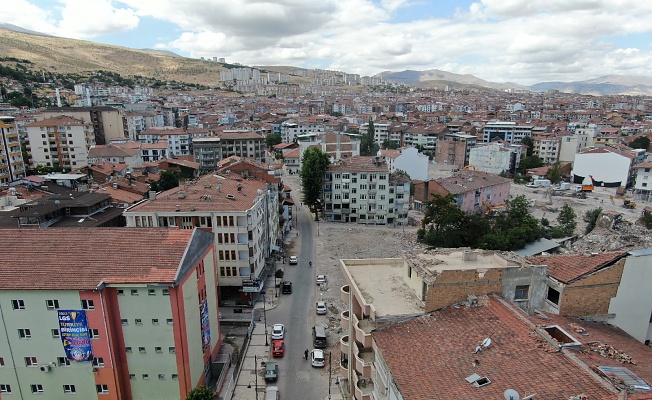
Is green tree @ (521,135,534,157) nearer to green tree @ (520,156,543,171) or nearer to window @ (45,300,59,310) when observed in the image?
green tree @ (520,156,543,171)

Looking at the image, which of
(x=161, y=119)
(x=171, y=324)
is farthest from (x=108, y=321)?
(x=161, y=119)

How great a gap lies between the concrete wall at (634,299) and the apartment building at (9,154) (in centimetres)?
7075

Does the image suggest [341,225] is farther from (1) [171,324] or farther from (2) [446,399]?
(2) [446,399]

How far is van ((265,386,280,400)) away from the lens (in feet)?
72.8

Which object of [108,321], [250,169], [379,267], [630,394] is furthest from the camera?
[250,169]

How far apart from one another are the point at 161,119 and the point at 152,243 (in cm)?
10152

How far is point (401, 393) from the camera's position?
41.4ft

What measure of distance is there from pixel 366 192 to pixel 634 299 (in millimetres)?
37119

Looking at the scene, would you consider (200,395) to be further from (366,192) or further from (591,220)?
(591,220)

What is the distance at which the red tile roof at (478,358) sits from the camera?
471 inches

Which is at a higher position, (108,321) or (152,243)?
(152,243)

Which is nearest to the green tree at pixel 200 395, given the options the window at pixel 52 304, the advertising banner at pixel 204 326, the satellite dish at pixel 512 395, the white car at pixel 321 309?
the advertising banner at pixel 204 326

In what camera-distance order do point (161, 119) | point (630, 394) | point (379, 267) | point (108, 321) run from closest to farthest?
point (630, 394), point (108, 321), point (379, 267), point (161, 119)

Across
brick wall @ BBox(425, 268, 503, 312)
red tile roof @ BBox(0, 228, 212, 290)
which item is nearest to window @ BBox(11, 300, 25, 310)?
red tile roof @ BBox(0, 228, 212, 290)
